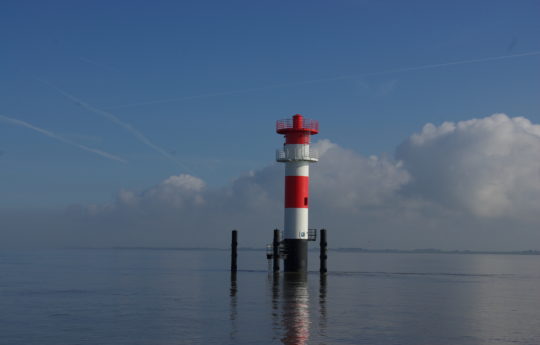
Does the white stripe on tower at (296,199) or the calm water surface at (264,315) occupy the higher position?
the white stripe on tower at (296,199)

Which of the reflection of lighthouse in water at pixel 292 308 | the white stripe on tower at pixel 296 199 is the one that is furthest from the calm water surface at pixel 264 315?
the white stripe on tower at pixel 296 199

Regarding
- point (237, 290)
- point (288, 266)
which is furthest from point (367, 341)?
point (288, 266)

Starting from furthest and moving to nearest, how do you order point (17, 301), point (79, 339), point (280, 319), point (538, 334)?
point (17, 301) < point (280, 319) < point (538, 334) < point (79, 339)

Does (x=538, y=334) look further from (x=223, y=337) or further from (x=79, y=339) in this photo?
(x=79, y=339)

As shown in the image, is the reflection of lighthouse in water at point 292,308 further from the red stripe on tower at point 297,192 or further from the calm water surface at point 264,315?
the red stripe on tower at point 297,192

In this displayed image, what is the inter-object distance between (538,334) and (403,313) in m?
7.85

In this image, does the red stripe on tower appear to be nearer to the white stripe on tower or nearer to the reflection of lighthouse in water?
the white stripe on tower

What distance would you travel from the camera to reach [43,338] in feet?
81.0

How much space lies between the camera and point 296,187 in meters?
56.1

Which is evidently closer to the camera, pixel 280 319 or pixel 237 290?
pixel 280 319

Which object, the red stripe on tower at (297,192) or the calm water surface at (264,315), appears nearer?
the calm water surface at (264,315)

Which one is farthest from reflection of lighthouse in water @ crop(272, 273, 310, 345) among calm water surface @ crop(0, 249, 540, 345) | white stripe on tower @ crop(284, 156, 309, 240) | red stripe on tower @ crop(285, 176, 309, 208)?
red stripe on tower @ crop(285, 176, 309, 208)

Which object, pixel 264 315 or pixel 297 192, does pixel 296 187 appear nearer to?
pixel 297 192

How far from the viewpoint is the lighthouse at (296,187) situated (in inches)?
2208
